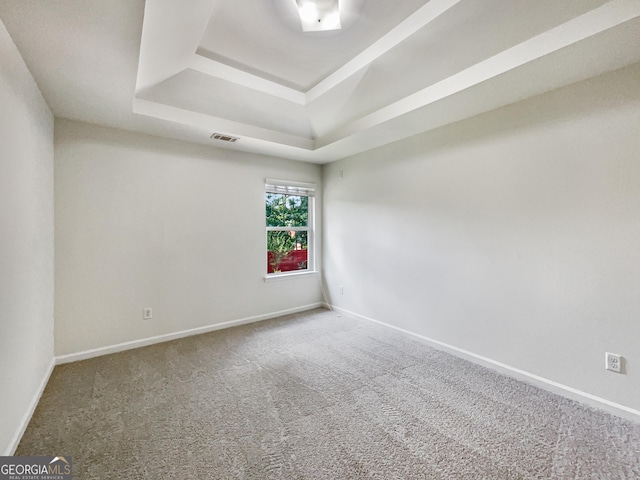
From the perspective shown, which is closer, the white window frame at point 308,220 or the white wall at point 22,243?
the white wall at point 22,243

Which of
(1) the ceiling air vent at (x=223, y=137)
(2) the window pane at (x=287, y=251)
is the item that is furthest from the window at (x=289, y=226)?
(1) the ceiling air vent at (x=223, y=137)

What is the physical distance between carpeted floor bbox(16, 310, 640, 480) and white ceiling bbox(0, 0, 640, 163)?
2444 mm

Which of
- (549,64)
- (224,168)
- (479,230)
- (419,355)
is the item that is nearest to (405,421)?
(419,355)

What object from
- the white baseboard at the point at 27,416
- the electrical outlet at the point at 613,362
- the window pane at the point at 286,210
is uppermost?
the window pane at the point at 286,210

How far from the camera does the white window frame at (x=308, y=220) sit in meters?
4.12

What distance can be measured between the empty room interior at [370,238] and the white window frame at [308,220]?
1.47 feet

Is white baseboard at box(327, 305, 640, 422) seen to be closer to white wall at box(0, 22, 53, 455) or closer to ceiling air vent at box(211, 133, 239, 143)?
ceiling air vent at box(211, 133, 239, 143)

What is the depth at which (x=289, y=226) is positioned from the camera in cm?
441

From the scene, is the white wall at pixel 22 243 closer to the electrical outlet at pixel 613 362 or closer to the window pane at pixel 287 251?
the window pane at pixel 287 251

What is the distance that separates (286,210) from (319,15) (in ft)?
8.97

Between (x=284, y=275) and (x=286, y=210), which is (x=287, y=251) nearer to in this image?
(x=284, y=275)

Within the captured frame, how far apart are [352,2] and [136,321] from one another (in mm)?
3642

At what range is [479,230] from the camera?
2.71 meters

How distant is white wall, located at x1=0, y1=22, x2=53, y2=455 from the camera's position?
1.53 metres
